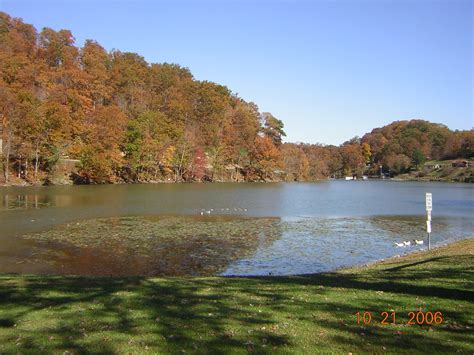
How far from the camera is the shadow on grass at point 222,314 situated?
643cm

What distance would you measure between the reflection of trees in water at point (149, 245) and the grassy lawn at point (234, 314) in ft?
18.2

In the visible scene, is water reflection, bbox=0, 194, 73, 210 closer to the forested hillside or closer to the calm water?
the calm water

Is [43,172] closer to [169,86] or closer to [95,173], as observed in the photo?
[95,173]

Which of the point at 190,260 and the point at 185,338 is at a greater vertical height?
the point at 185,338

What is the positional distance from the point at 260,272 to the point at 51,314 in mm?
9720

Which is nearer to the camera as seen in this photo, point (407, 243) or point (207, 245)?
point (207, 245)

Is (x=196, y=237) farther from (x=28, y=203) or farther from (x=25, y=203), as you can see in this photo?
(x=25, y=203)

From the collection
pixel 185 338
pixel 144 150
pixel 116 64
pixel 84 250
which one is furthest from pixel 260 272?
pixel 116 64

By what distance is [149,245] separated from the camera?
848 inches

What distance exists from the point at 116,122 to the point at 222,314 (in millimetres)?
77687

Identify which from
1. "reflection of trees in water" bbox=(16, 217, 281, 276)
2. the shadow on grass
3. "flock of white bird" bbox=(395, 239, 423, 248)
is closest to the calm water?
"reflection of trees in water" bbox=(16, 217, 281, 276)

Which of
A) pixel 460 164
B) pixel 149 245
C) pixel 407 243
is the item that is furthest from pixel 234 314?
pixel 460 164

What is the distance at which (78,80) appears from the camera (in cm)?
8706

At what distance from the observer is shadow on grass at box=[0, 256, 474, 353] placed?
21.1 feet
